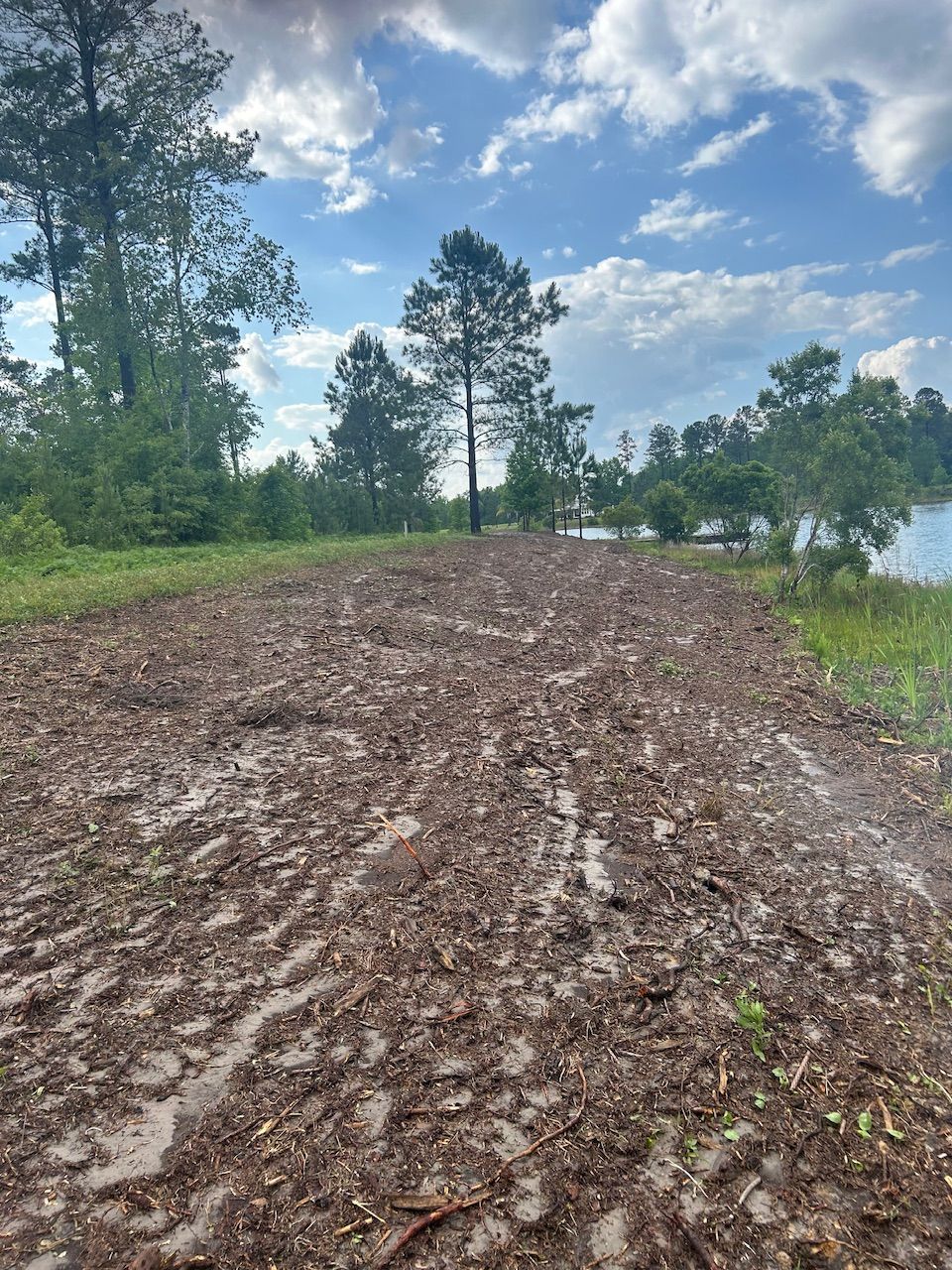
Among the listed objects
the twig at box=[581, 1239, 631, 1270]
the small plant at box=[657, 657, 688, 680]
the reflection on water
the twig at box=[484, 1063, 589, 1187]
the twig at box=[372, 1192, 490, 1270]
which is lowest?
the twig at box=[581, 1239, 631, 1270]

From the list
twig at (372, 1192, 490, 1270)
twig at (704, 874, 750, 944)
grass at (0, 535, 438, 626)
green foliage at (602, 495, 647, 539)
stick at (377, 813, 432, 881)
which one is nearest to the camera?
twig at (372, 1192, 490, 1270)

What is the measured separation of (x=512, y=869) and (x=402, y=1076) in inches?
49.7

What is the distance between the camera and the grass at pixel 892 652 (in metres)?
5.44

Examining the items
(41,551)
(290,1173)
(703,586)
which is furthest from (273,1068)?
(703,586)

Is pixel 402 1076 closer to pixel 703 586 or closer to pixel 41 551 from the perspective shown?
pixel 41 551

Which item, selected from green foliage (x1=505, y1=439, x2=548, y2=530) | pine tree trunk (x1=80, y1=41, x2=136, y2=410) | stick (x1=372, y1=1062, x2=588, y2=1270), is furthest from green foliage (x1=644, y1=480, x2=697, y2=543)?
stick (x1=372, y1=1062, x2=588, y2=1270)

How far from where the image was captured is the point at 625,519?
48.8 meters

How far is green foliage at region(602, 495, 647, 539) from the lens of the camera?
158 ft

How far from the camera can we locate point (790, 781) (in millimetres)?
4242

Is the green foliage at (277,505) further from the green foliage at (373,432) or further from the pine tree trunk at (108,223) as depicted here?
the green foliage at (373,432)

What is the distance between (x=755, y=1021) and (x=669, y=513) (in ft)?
135

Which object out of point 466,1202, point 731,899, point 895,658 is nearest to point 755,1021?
point 731,899

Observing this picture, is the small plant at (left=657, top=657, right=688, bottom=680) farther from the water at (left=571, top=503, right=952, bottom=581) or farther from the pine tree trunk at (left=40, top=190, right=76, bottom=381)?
the pine tree trunk at (left=40, top=190, right=76, bottom=381)

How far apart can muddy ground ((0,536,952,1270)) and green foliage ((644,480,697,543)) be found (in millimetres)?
37440
